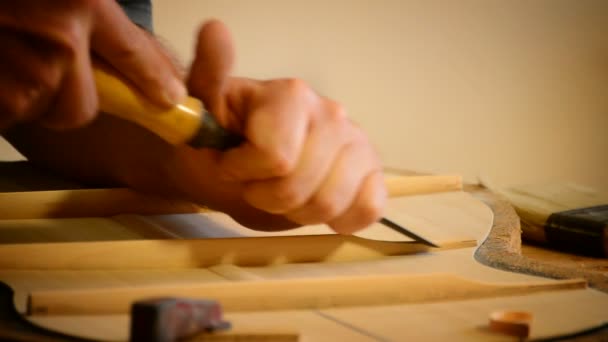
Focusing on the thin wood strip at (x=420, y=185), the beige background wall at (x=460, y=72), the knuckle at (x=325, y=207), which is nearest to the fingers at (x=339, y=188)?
the knuckle at (x=325, y=207)

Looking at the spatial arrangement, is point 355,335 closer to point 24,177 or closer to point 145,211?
point 145,211

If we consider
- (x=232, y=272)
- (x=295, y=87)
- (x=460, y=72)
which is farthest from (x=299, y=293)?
(x=460, y=72)

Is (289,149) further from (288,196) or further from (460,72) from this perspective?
(460,72)

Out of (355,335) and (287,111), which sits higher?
(287,111)

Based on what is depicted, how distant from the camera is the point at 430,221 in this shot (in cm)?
111

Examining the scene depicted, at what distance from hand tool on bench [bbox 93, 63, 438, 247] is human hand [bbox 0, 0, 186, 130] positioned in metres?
0.02

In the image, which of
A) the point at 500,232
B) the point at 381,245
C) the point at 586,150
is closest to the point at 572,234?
the point at 500,232

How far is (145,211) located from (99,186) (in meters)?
0.18

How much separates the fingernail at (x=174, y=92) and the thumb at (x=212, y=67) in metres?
0.07

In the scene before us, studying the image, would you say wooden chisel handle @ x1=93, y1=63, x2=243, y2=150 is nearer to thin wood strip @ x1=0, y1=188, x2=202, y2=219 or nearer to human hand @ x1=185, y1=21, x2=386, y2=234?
human hand @ x1=185, y1=21, x2=386, y2=234

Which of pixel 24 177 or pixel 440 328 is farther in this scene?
pixel 24 177

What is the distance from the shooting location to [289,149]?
746mm

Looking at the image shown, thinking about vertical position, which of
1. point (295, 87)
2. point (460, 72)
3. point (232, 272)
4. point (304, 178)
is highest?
point (460, 72)

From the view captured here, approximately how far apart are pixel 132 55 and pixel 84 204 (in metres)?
0.42
